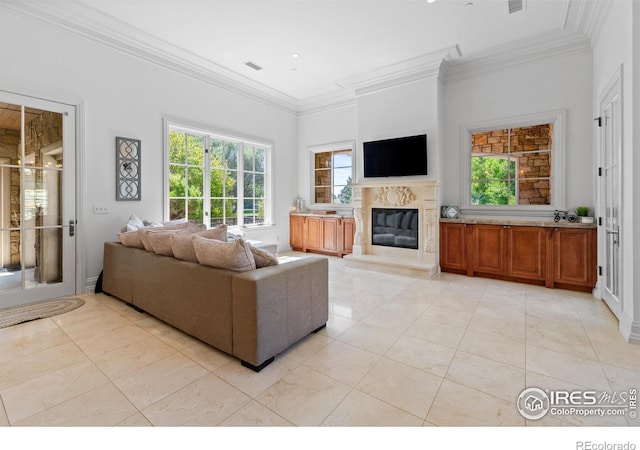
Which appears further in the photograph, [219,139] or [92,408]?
[219,139]

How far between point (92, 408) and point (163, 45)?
14.6ft

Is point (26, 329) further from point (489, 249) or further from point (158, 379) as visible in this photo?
point (489, 249)

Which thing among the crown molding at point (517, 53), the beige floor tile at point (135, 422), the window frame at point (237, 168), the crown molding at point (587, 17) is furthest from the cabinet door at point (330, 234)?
the beige floor tile at point (135, 422)

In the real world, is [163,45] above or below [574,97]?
above

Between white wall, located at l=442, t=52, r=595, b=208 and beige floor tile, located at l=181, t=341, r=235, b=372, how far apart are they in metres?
4.28

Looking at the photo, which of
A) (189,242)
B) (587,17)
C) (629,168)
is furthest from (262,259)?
(587,17)

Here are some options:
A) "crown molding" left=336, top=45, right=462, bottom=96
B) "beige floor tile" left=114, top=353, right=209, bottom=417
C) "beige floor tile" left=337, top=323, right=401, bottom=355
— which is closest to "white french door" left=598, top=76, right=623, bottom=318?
"crown molding" left=336, top=45, right=462, bottom=96

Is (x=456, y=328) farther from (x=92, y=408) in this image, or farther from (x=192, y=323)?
(x=92, y=408)

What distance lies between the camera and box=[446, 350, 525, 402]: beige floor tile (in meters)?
1.88

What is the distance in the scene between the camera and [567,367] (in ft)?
7.02

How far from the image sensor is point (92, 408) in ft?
5.63

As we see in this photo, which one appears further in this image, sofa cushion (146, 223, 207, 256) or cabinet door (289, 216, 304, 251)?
cabinet door (289, 216, 304, 251)

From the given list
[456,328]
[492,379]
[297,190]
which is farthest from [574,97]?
[297,190]

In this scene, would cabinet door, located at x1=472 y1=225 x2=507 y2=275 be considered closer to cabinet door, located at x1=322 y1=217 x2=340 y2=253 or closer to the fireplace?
the fireplace
